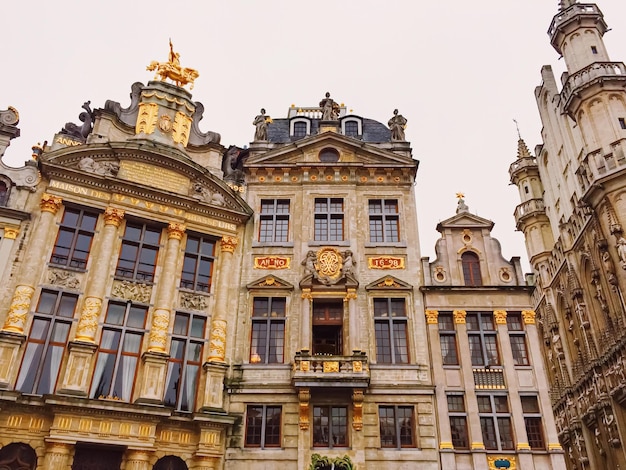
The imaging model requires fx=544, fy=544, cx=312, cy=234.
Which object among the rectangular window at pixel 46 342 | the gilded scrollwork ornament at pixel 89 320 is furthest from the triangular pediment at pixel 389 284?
the rectangular window at pixel 46 342

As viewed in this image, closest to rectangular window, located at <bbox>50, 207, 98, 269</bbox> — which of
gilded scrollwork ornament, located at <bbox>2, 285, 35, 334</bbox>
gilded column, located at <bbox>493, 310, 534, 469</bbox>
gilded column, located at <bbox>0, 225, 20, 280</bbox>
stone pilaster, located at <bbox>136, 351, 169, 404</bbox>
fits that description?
gilded column, located at <bbox>0, 225, 20, 280</bbox>

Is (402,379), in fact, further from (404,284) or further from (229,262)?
(229,262)

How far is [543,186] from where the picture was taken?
44.9 metres

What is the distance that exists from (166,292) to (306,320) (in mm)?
5664

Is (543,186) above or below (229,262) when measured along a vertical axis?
above

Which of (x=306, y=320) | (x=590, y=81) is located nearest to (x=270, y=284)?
(x=306, y=320)

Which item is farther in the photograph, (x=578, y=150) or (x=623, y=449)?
(x=578, y=150)

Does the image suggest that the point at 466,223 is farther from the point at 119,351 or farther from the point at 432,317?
the point at 119,351

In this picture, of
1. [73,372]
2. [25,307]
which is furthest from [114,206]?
[73,372]

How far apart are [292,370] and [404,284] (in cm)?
590

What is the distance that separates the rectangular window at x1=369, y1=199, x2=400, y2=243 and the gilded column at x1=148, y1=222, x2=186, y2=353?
849 cm

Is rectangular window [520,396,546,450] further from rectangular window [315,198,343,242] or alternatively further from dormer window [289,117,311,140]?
dormer window [289,117,311,140]

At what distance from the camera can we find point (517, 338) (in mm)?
22109

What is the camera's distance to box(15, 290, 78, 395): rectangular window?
1859 centimetres
